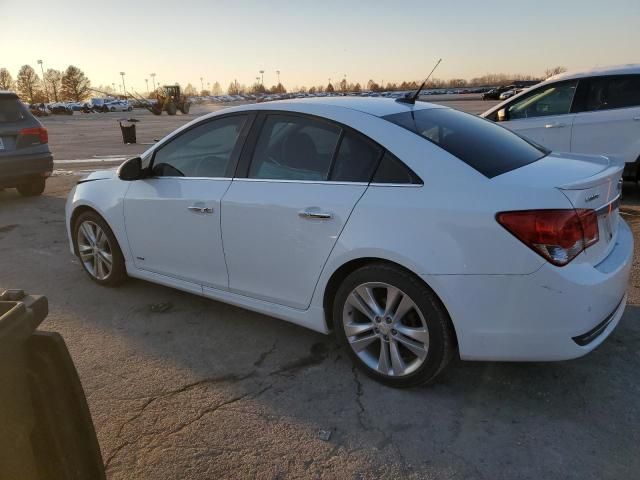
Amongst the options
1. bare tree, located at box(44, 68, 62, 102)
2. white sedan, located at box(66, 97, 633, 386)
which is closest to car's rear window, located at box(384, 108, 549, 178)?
white sedan, located at box(66, 97, 633, 386)

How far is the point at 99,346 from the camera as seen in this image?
3.73 m

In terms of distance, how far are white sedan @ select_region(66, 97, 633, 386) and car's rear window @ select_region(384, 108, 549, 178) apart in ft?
0.05

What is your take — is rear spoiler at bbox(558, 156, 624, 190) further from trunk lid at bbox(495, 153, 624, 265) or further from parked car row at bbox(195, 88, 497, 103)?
parked car row at bbox(195, 88, 497, 103)

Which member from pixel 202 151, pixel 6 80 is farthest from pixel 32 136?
pixel 6 80

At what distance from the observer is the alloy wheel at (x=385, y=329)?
9.51ft

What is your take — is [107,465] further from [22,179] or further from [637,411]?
[22,179]

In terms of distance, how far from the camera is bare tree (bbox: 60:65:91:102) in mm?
113125

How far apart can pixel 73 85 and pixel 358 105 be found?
414ft

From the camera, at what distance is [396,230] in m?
2.80

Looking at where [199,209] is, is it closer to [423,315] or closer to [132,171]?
[132,171]

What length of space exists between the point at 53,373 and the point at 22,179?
8039 millimetres

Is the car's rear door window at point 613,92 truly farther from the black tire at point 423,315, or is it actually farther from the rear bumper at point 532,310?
the black tire at point 423,315

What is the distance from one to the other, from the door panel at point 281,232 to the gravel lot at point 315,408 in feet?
1.61

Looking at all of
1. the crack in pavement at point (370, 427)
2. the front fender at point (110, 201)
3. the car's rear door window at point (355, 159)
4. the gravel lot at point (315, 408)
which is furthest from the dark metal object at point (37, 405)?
the front fender at point (110, 201)
